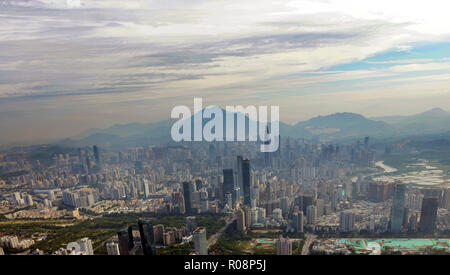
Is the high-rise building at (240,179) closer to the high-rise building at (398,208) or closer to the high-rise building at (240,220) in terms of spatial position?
the high-rise building at (240,220)

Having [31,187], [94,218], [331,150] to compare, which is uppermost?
[331,150]

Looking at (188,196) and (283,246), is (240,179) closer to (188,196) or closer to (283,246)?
(188,196)

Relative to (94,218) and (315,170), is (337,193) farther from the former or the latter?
(94,218)

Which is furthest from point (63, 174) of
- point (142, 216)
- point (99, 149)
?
point (142, 216)

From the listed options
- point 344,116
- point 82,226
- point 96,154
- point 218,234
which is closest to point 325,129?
point 344,116

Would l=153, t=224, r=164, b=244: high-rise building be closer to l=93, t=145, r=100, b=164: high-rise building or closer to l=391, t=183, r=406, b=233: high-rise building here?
→ l=93, t=145, r=100, b=164: high-rise building
